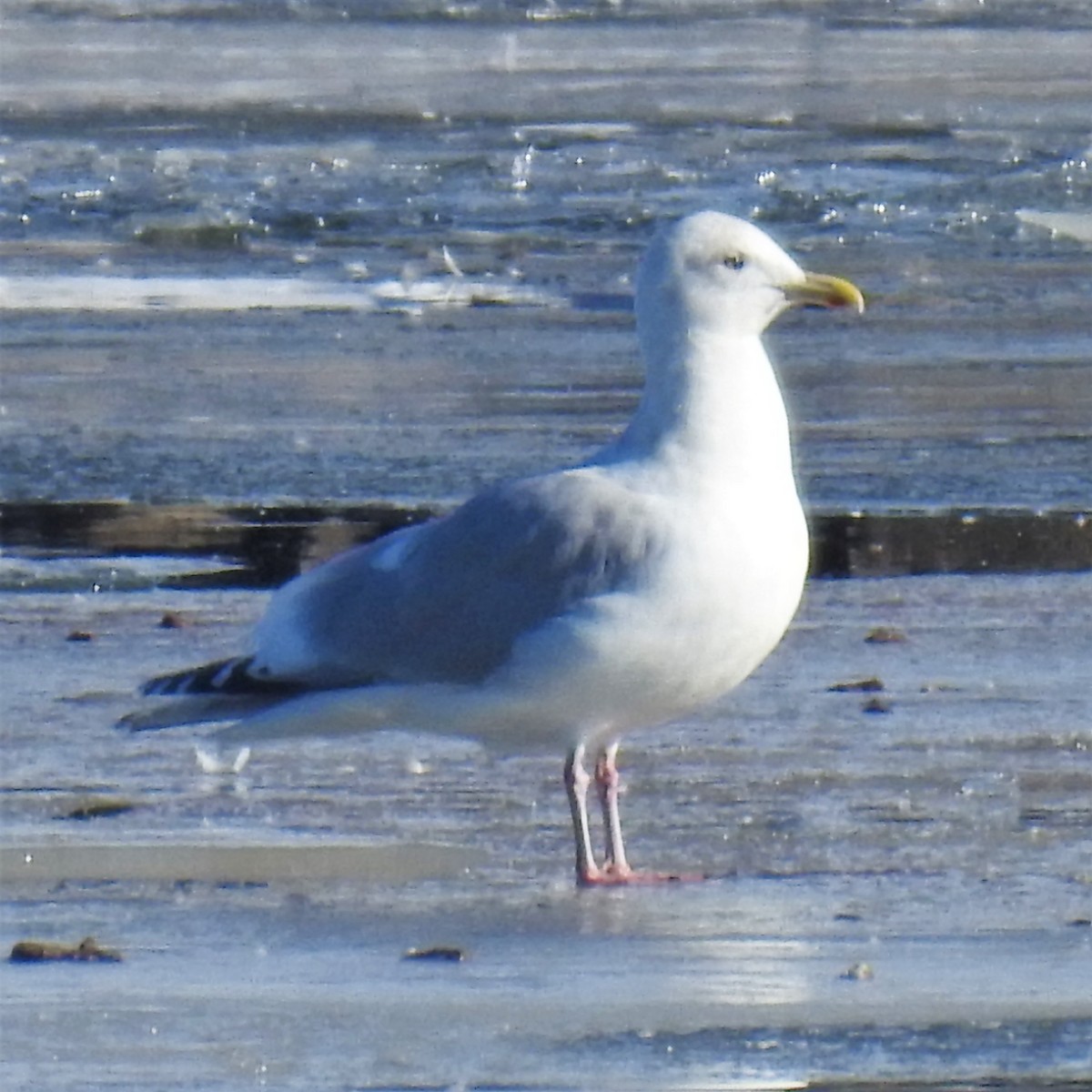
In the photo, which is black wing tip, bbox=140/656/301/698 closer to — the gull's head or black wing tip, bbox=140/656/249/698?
black wing tip, bbox=140/656/249/698

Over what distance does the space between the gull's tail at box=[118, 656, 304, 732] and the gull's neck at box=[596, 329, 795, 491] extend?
0.71 metres

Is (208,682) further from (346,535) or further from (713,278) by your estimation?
(346,535)

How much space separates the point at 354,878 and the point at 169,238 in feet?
28.5

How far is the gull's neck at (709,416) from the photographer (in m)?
5.50

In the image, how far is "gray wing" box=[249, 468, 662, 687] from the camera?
17.8 feet

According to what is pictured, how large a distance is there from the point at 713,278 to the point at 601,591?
2.23 ft

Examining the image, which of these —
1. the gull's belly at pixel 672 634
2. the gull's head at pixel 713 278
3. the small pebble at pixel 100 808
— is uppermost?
the gull's head at pixel 713 278

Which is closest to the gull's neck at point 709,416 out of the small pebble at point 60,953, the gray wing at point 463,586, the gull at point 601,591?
the gull at point 601,591

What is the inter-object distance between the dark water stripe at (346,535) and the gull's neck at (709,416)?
2178 millimetres

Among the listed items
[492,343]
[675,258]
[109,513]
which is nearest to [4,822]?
[675,258]

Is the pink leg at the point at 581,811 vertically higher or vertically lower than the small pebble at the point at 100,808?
higher

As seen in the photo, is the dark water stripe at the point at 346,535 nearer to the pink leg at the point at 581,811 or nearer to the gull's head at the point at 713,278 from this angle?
the gull's head at the point at 713,278

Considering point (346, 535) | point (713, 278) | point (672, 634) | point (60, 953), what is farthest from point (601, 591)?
point (346, 535)

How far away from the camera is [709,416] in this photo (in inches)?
218
